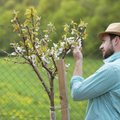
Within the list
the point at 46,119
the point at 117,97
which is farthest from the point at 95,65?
the point at 117,97

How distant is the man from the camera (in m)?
2.61

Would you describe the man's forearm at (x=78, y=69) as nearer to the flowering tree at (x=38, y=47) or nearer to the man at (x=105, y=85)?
the man at (x=105, y=85)

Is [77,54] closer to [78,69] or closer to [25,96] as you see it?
[78,69]

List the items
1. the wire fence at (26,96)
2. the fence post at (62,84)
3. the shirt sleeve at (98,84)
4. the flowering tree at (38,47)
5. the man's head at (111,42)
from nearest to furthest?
the shirt sleeve at (98,84) < the man's head at (111,42) < the fence post at (62,84) < the flowering tree at (38,47) < the wire fence at (26,96)

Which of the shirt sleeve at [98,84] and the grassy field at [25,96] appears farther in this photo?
the grassy field at [25,96]

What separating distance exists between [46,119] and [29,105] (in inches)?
33.2

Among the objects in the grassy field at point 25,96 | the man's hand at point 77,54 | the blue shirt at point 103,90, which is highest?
the grassy field at point 25,96

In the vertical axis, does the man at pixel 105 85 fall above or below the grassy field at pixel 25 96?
below

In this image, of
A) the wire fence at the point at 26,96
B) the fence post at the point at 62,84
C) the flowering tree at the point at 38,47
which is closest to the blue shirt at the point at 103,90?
the fence post at the point at 62,84

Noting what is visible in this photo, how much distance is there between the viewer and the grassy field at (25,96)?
5977 millimetres

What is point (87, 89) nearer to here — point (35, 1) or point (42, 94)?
point (42, 94)

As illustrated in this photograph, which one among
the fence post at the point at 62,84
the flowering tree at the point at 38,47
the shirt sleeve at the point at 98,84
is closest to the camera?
the shirt sleeve at the point at 98,84

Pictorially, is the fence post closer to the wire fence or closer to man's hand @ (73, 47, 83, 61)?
man's hand @ (73, 47, 83, 61)

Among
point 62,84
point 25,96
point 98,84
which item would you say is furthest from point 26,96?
point 98,84
